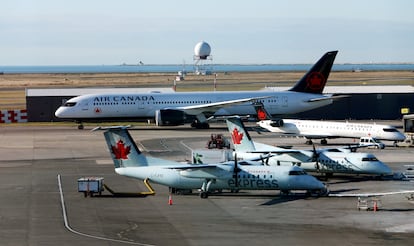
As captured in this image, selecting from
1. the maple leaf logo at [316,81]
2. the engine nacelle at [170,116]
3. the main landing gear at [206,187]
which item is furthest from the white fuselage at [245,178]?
the maple leaf logo at [316,81]

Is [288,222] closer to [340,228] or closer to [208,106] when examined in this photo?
[340,228]

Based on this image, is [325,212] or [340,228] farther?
[325,212]

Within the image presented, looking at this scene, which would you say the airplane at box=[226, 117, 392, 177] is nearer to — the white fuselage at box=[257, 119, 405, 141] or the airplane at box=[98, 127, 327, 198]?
the airplane at box=[98, 127, 327, 198]

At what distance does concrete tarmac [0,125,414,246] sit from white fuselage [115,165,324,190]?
2.68ft

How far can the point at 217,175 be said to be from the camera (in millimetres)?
51125

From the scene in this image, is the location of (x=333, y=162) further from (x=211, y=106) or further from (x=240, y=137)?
(x=211, y=106)

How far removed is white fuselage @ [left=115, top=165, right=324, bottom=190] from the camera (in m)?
50.8

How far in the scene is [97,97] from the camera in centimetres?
10181

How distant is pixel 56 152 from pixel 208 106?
24.5 m

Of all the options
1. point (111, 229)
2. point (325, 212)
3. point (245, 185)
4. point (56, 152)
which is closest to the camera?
point (111, 229)

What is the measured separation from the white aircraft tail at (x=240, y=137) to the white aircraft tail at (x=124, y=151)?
10.7 meters

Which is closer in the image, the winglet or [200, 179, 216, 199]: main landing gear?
A: [200, 179, 216, 199]: main landing gear

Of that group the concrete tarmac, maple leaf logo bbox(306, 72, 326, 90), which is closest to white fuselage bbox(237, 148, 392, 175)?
the concrete tarmac

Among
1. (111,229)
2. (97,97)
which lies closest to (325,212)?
(111,229)
